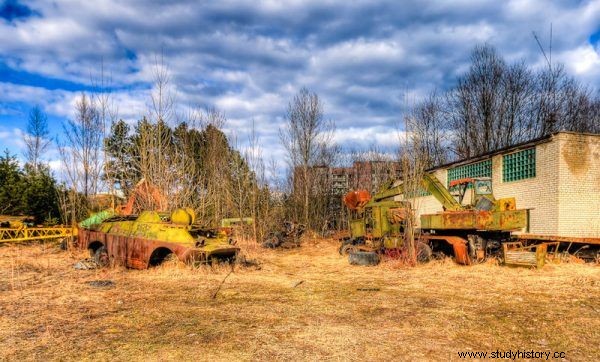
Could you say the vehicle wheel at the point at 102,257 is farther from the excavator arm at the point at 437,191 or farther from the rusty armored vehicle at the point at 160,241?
the excavator arm at the point at 437,191

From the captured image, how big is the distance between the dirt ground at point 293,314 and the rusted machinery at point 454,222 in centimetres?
137

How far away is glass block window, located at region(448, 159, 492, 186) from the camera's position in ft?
60.7

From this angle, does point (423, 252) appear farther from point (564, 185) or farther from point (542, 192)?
point (564, 185)

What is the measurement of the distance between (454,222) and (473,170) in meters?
7.65

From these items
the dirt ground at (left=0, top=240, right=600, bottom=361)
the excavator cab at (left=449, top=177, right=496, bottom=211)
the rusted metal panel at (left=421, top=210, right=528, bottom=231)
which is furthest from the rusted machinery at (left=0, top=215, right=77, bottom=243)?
the excavator cab at (left=449, top=177, right=496, bottom=211)

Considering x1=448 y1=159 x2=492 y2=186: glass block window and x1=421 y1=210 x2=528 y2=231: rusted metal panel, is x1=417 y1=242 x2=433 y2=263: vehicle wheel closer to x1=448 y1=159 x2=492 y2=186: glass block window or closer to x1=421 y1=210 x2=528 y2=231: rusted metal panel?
x1=421 y1=210 x2=528 y2=231: rusted metal panel

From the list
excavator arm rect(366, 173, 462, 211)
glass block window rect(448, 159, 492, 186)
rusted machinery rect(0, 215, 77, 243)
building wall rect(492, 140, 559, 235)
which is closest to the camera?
excavator arm rect(366, 173, 462, 211)

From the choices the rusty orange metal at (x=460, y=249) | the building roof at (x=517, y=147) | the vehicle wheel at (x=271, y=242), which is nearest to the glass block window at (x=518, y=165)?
the building roof at (x=517, y=147)

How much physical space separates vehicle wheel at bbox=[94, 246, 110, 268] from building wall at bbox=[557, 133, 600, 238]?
1403cm

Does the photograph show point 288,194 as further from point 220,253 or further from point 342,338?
point 342,338

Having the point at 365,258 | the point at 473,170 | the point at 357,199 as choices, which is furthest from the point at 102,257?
the point at 473,170

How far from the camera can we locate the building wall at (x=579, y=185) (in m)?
14.5

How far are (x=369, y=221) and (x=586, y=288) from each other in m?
7.62

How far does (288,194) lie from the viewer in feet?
94.3
